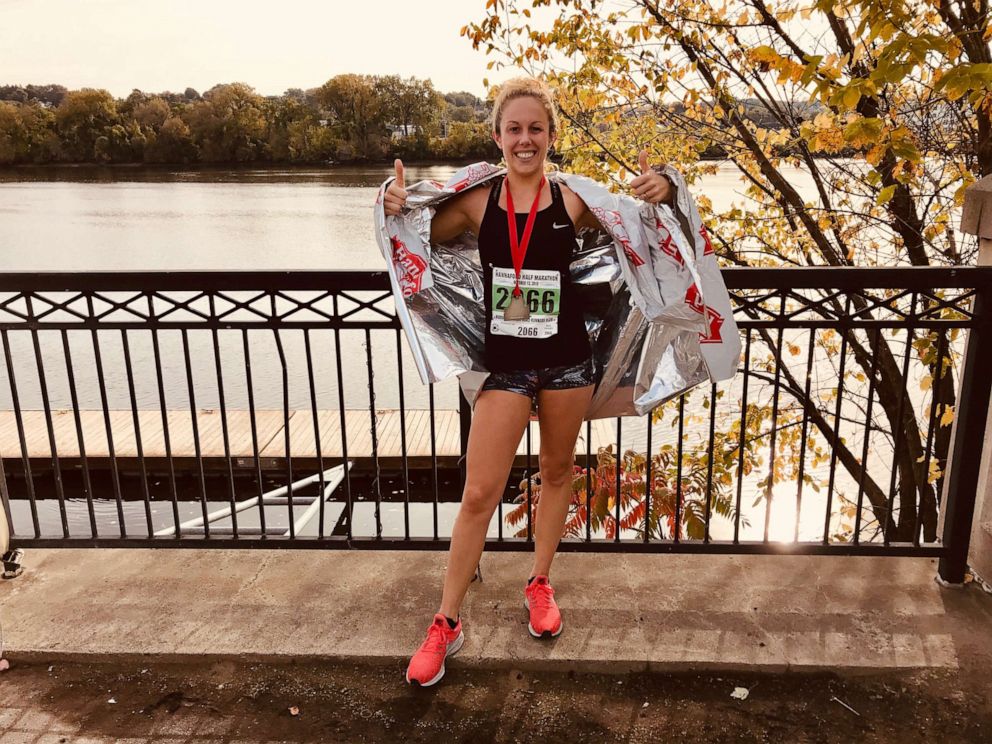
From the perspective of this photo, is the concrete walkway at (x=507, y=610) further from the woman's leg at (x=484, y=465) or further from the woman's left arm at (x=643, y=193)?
the woman's left arm at (x=643, y=193)

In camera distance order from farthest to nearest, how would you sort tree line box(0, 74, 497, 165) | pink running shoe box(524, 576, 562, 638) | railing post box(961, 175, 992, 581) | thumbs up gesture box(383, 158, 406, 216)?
tree line box(0, 74, 497, 165) → railing post box(961, 175, 992, 581) → pink running shoe box(524, 576, 562, 638) → thumbs up gesture box(383, 158, 406, 216)

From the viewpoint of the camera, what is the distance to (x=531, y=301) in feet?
8.44

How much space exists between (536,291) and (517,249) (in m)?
0.16

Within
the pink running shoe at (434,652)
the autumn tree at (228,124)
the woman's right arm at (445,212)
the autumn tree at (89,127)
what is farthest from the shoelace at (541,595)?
the autumn tree at (89,127)

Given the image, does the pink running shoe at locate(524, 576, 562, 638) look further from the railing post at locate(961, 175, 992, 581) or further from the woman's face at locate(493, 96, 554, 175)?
the railing post at locate(961, 175, 992, 581)

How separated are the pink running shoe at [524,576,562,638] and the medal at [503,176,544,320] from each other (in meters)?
1.18

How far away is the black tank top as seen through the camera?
8.36 ft

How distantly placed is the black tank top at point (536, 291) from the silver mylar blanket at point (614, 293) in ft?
0.61

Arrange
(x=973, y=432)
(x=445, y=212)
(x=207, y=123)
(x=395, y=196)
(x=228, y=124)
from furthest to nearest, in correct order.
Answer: (x=207, y=123), (x=228, y=124), (x=973, y=432), (x=445, y=212), (x=395, y=196)

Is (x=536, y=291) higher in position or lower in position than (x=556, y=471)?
higher

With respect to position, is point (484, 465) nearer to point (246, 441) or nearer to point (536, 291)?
point (536, 291)

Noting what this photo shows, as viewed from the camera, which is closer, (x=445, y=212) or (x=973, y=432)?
(x=445, y=212)

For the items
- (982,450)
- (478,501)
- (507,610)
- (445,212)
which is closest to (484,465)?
(478,501)

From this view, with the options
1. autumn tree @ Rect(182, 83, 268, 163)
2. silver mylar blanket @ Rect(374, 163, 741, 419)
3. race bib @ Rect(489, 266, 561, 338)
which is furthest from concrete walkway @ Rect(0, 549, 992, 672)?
autumn tree @ Rect(182, 83, 268, 163)
